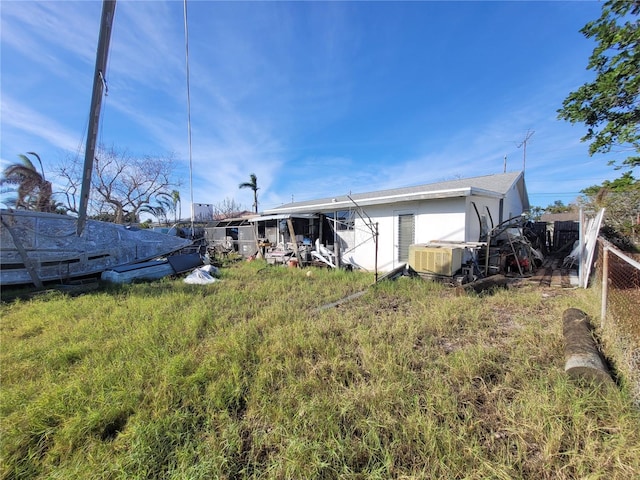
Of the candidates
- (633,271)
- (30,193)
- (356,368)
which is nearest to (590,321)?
(633,271)

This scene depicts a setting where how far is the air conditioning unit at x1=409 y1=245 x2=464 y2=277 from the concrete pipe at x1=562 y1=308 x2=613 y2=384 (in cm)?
310

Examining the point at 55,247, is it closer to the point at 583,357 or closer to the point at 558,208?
the point at 583,357

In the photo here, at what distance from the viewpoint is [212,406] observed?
2209mm

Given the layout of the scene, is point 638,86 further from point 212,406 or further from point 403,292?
point 212,406

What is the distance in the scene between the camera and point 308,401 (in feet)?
7.25

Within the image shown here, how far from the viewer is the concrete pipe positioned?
2.21 m

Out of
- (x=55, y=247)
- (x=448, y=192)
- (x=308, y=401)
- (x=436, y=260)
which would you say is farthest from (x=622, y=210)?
(x=55, y=247)

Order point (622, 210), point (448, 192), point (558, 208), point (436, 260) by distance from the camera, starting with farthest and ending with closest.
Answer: point (558, 208), point (622, 210), point (448, 192), point (436, 260)

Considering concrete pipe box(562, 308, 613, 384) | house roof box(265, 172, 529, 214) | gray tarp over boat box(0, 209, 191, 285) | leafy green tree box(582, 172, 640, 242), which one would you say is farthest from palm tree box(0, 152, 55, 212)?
leafy green tree box(582, 172, 640, 242)

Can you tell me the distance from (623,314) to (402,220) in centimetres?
543

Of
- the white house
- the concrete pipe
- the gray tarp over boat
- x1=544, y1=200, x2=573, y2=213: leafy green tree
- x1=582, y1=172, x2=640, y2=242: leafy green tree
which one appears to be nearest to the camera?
the concrete pipe

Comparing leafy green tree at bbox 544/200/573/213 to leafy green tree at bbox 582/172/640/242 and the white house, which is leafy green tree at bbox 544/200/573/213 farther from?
the white house

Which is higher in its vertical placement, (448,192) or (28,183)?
(28,183)

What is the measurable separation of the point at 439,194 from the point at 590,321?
435cm
